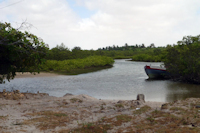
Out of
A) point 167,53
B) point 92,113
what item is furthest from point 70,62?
point 92,113

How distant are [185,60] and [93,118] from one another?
16.4 m

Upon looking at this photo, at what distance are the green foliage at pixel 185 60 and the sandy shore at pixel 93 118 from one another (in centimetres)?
1274

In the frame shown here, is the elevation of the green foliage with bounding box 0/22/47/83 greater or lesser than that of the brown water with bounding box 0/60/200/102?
greater

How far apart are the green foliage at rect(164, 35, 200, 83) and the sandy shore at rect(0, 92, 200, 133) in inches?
502

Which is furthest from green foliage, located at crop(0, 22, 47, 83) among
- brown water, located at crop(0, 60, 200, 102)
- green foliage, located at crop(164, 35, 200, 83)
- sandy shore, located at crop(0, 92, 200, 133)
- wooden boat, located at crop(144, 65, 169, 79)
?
wooden boat, located at crop(144, 65, 169, 79)

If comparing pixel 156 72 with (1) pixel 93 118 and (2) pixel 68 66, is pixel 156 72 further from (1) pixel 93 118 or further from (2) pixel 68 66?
(1) pixel 93 118

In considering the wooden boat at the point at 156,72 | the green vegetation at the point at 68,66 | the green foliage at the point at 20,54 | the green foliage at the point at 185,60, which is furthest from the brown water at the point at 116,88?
the green vegetation at the point at 68,66

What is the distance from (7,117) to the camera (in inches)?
301

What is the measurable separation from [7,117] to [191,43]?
20.3m

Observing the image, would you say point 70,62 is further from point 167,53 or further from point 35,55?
point 35,55

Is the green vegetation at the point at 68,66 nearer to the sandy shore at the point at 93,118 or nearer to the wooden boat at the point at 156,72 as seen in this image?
the wooden boat at the point at 156,72

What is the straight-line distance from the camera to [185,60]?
21578mm

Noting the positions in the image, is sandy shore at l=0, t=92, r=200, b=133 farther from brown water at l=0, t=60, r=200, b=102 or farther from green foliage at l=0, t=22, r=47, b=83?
brown water at l=0, t=60, r=200, b=102

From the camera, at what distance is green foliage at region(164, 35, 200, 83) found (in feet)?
68.2
